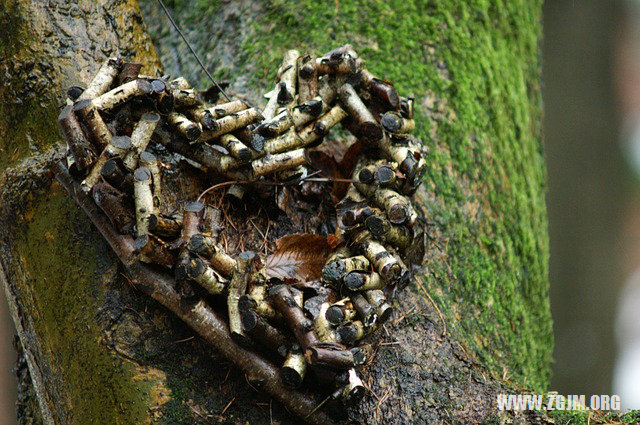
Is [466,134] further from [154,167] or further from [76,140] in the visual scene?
[76,140]

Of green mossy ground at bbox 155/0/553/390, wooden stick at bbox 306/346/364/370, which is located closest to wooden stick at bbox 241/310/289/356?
wooden stick at bbox 306/346/364/370

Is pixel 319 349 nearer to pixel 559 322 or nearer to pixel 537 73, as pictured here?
pixel 537 73

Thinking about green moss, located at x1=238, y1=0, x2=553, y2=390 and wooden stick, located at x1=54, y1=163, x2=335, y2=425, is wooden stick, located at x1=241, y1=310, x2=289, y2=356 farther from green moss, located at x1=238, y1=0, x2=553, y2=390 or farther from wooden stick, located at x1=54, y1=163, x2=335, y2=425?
green moss, located at x1=238, y1=0, x2=553, y2=390

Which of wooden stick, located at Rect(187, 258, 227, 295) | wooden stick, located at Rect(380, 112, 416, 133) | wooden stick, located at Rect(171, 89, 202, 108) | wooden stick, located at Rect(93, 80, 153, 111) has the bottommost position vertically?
wooden stick, located at Rect(187, 258, 227, 295)

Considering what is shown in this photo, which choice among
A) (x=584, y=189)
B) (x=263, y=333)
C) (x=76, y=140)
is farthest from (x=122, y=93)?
(x=584, y=189)

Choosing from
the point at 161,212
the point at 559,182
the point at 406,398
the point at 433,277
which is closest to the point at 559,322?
the point at 559,182

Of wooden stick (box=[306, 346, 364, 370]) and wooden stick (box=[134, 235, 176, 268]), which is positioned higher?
wooden stick (box=[134, 235, 176, 268])

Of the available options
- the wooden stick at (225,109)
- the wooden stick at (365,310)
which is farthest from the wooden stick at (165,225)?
the wooden stick at (365,310)
